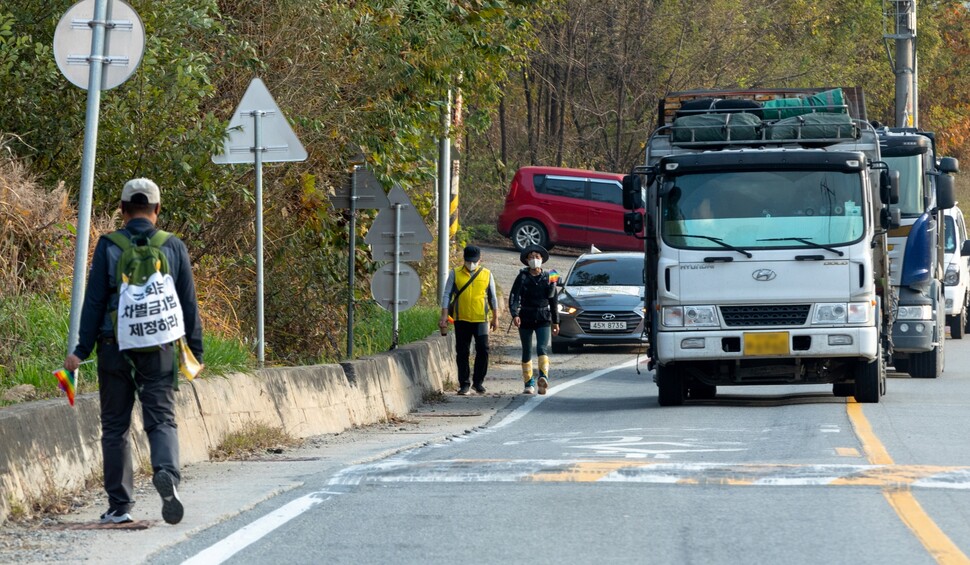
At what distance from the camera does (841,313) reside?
1484 cm

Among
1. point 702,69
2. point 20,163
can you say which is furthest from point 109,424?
point 702,69

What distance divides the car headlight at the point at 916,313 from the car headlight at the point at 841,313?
15.8 ft

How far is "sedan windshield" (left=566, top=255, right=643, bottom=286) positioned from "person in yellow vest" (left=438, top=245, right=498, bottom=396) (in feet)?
23.3

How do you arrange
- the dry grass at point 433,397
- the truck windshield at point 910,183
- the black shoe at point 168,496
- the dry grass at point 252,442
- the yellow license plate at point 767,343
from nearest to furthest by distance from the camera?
1. the black shoe at point 168,496
2. the dry grass at point 252,442
3. the yellow license plate at point 767,343
4. the dry grass at point 433,397
5. the truck windshield at point 910,183

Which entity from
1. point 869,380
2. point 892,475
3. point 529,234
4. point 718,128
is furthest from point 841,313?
point 529,234

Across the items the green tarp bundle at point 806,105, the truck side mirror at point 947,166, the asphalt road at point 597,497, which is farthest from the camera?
the truck side mirror at point 947,166

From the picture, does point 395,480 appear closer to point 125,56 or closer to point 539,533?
point 539,533

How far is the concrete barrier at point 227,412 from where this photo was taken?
8062 millimetres

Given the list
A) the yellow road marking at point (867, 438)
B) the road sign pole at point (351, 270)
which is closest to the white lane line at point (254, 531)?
the yellow road marking at point (867, 438)

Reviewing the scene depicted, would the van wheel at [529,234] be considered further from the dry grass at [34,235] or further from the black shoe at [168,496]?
the black shoe at [168,496]

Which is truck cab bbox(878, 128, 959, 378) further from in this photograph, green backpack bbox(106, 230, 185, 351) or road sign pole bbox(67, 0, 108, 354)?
green backpack bbox(106, 230, 185, 351)

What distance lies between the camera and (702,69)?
143ft

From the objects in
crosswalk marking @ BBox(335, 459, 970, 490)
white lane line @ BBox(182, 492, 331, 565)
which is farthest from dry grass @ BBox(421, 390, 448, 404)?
white lane line @ BBox(182, 492, 331, 565)

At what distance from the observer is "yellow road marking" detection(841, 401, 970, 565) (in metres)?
6.86
